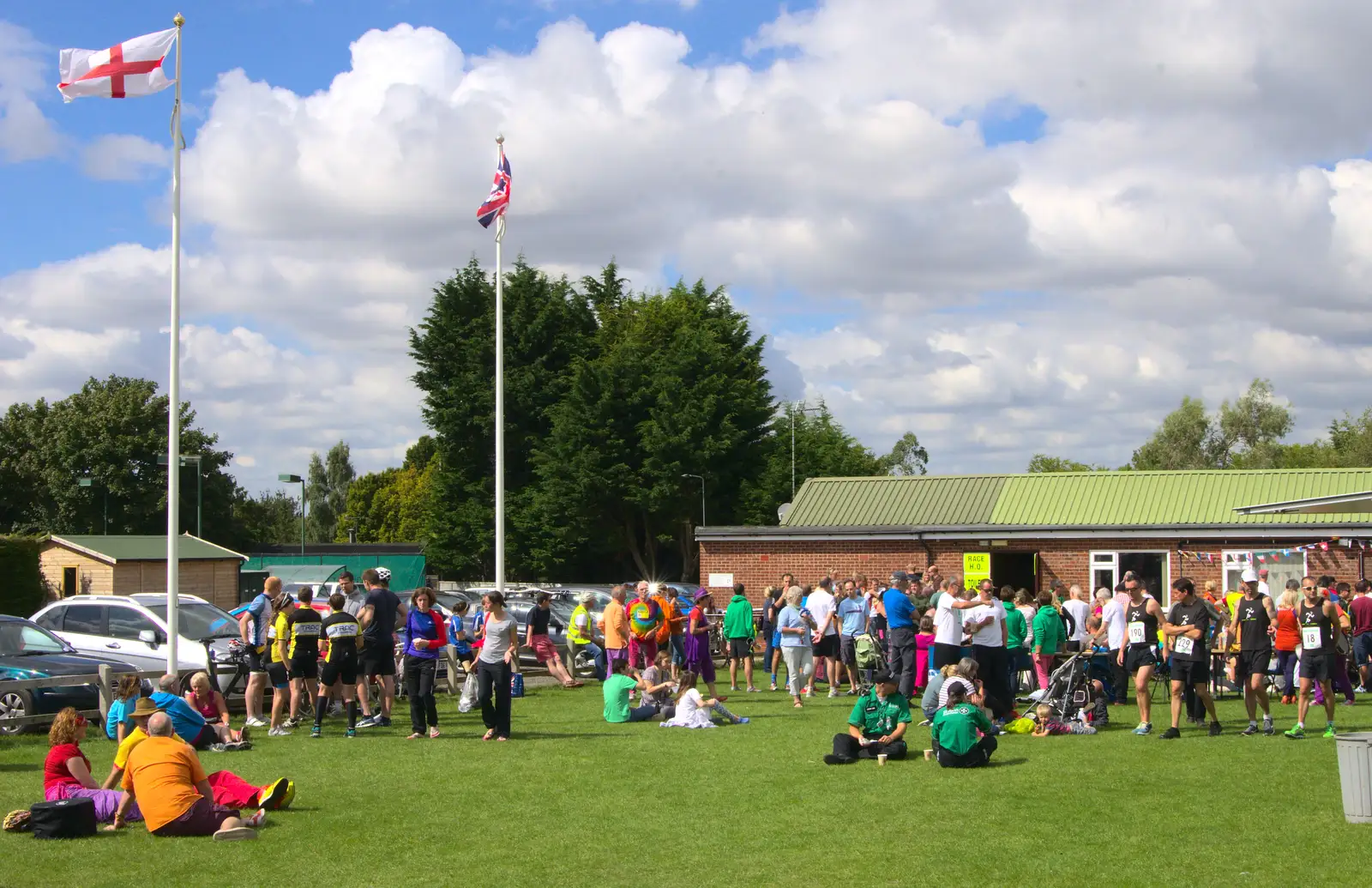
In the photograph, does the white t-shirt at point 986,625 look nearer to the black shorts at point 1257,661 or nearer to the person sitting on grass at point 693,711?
the black shorts at point 1257,661

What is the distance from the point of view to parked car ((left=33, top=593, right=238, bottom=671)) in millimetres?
18344

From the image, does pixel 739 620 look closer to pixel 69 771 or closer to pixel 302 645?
pixel 302 645

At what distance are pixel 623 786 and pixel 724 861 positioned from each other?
299cm

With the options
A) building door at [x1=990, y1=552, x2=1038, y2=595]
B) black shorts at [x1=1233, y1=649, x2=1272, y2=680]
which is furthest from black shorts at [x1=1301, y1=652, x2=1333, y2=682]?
building door at [x1=990, y1=552, x2=1038, y2=595]

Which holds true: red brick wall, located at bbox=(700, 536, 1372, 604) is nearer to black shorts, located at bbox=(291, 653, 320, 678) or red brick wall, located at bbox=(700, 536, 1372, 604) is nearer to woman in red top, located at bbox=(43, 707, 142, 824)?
black shorts, located at bbox=(291, 653, 320, 678)

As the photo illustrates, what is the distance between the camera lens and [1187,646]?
13.7 m

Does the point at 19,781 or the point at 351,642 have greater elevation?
the point at 351,642

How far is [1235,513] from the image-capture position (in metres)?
32.3

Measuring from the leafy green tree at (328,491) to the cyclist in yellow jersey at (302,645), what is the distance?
103 meters

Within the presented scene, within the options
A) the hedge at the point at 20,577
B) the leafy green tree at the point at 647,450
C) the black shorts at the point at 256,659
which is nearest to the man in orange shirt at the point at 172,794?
the black shorts at the point at 256,659

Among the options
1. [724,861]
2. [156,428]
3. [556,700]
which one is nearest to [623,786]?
[724,861]

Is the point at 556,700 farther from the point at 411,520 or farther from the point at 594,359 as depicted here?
the point at 411,520

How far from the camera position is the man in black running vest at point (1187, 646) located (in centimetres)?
1364

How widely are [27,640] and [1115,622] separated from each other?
1424 centimetres
